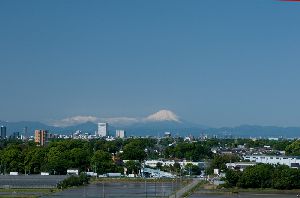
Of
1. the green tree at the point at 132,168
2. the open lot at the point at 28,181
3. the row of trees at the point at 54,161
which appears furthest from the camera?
the green tree at the point at 132,168

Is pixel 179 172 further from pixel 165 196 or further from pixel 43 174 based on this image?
pixel 165 196

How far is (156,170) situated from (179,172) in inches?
62.6

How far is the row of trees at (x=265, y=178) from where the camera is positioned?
23938 mm

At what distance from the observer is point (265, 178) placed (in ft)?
80.3

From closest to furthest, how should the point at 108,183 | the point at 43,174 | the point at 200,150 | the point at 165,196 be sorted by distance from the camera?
the point at 165,196 < the point at 108,183 < the point at 43,174 < the point at 200,150

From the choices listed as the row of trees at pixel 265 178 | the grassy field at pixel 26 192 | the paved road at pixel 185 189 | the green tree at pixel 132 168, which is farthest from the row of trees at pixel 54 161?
the row of trees at pixel 265 178

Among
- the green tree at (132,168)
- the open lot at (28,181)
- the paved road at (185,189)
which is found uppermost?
the green tree at (132,168)

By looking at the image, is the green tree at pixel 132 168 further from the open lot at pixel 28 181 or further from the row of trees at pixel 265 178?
the row of trees at pixel 265 178

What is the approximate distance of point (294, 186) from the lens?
78.8 ft

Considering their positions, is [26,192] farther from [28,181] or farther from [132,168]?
[132,168]

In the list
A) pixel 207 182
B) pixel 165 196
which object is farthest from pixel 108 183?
pixel 165 196

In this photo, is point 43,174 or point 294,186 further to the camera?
point 43,174

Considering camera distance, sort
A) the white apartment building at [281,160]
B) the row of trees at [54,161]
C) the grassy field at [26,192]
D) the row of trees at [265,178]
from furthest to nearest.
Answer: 1. the white apartment building at [281,160]
2. the row of trees at [54,161]
3. the row of trees at [265,178]
4. the grassy field at [26,192]

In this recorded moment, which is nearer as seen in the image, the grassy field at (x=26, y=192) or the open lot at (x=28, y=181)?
the grassy field at (x=26, y=192)
